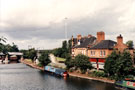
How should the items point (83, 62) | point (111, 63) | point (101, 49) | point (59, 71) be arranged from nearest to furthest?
point (111, 63) < point (83, 62) < point (101, 49) < point (59, 71)

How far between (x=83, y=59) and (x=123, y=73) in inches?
659

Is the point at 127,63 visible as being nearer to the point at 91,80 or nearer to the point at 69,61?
the point at 91,80

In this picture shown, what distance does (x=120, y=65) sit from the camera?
46.3 meters

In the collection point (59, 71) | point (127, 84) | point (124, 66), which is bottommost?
point (127, 84)

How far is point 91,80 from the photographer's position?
5594cm

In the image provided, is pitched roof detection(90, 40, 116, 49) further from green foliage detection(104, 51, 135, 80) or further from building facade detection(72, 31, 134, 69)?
green foliage detection(104, 51, 135, 80)

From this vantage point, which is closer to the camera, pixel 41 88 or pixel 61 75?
Answer: pixel 41 88

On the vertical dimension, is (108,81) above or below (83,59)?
below

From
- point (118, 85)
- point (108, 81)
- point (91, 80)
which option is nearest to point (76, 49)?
point (91, 80)

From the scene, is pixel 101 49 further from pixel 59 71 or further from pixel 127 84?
pixel 127 84

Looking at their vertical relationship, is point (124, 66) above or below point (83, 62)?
below

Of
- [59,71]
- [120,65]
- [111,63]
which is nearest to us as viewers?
[120,65]

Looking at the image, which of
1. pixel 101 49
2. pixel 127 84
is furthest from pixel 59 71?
pixel 127 84

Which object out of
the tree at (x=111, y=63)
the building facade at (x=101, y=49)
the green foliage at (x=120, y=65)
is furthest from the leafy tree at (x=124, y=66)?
the building facade at (x=101, y=49)
